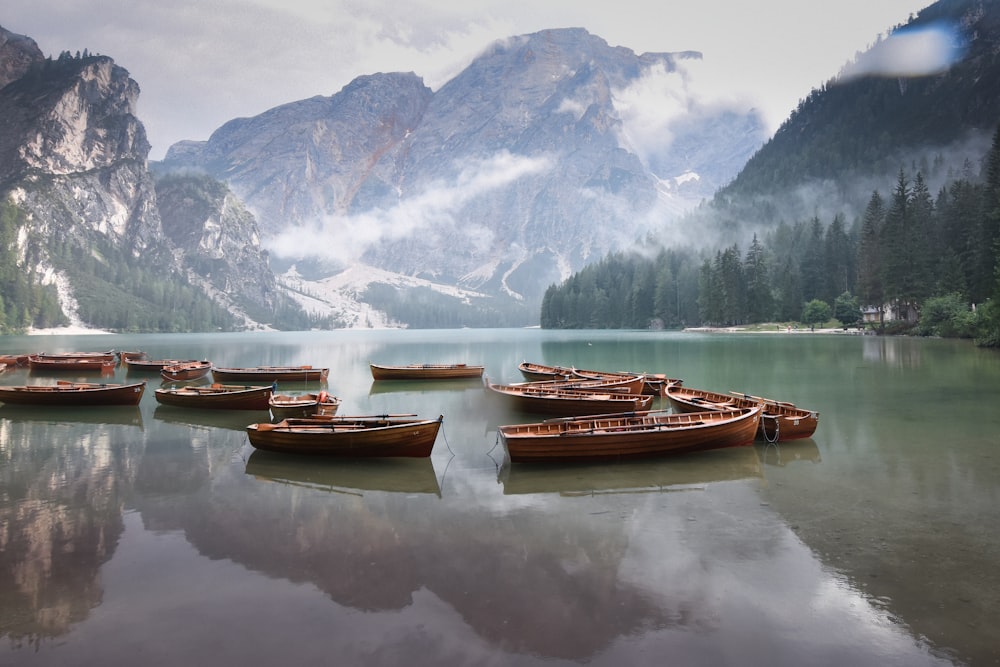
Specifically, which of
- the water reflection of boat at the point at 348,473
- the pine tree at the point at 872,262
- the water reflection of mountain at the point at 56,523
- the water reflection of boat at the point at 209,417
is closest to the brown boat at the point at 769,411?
the water reflection of boat at the point at 348,473

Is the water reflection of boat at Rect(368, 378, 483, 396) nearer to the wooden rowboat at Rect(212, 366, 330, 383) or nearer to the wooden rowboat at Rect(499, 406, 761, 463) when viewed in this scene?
the wooden rowboat at Rect(212, 366, 330, 383)

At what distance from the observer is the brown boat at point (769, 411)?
27.0 m

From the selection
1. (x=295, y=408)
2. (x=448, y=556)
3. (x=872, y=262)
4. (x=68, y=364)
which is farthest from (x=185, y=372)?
(x=872, y=262)

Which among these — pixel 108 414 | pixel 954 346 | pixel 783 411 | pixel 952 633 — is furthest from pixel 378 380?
pixel 954 346

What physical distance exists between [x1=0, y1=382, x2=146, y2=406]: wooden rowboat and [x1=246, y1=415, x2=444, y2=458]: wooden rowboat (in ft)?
73.5

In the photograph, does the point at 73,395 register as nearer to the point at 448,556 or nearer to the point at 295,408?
the point at 295,408

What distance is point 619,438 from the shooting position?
906 inches

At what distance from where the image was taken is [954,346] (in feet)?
264

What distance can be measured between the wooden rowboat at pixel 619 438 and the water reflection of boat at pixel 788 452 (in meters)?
1.07

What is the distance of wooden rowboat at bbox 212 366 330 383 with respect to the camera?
57656 millimetres

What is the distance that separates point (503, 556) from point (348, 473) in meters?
10.2

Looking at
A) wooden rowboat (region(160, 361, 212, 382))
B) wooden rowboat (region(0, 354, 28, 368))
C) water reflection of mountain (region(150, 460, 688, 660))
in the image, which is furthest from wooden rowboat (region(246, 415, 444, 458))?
wooden rowboat (region(0, 354, 28, 368))

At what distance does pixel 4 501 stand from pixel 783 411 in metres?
32.7

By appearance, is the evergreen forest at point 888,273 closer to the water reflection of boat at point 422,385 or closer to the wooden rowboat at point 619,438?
the water reflection of boat at point 422,385
